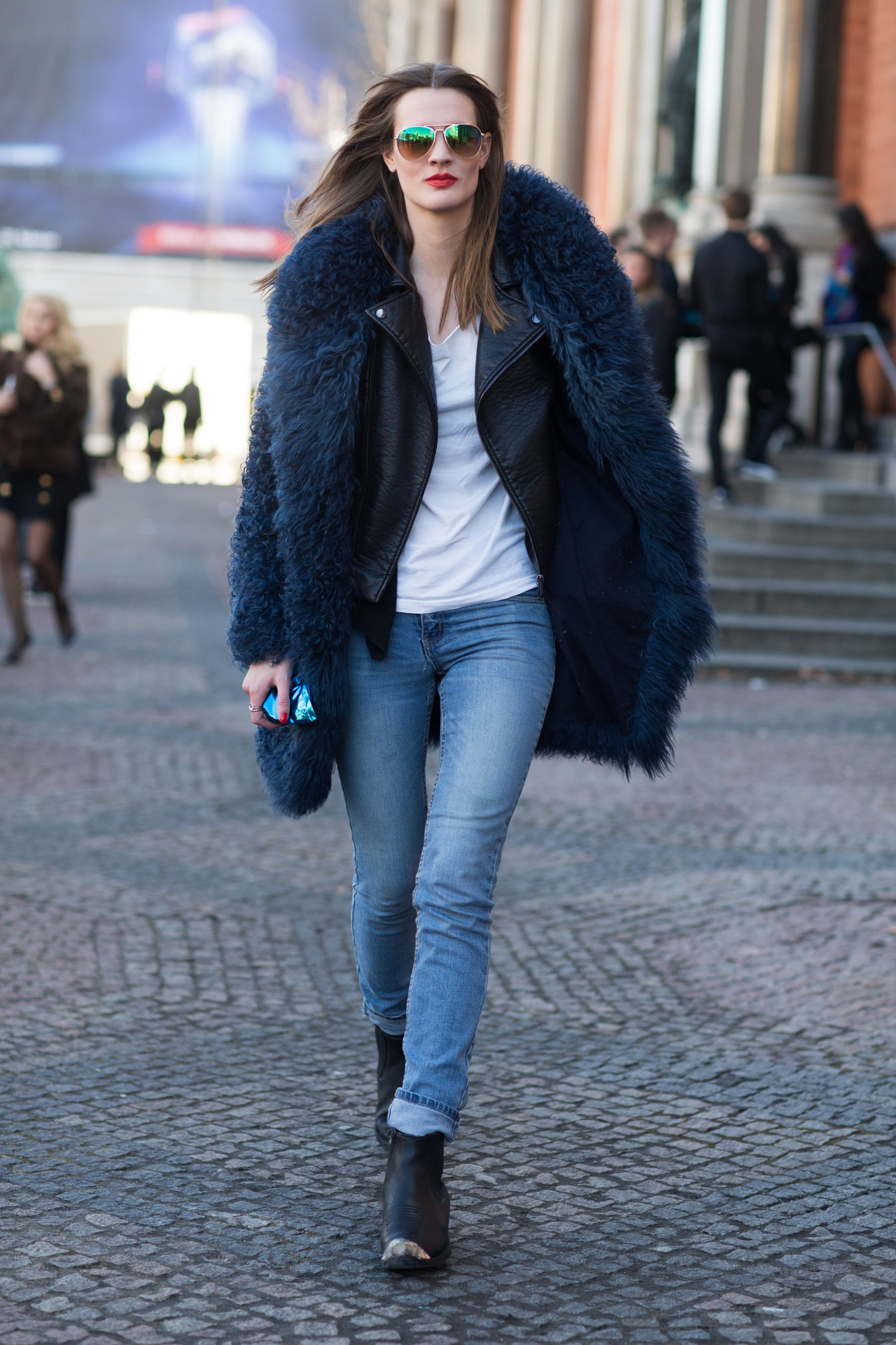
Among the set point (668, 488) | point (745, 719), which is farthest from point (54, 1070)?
point (745, 719)

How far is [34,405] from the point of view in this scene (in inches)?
404

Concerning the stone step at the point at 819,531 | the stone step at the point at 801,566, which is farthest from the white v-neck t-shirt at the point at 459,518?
the stone step at the point at 819,531

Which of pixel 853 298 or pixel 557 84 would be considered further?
pixel 557 84

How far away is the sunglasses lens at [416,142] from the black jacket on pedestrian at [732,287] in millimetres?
9315

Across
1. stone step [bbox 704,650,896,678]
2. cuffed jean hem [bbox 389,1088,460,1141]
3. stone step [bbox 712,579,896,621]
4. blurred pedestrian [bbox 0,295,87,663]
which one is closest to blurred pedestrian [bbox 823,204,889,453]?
stone step [bbox 712,579,896,621]

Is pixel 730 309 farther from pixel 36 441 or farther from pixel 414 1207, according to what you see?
pixel 414 1207

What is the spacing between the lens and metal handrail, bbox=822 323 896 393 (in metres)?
12.6

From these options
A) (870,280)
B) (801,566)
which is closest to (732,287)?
(870,280)

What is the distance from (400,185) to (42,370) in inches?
296

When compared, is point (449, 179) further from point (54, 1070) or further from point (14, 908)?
point (14, 908)

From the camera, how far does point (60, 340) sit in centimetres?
1059

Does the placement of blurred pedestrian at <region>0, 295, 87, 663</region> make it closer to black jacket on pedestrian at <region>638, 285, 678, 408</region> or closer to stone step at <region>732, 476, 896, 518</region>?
black jacket on pedestrian at <region>638, 285, 678, 408</region>

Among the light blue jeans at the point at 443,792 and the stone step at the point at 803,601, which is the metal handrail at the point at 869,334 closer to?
the stone step at the point at 803,601

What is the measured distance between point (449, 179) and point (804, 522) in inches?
346
